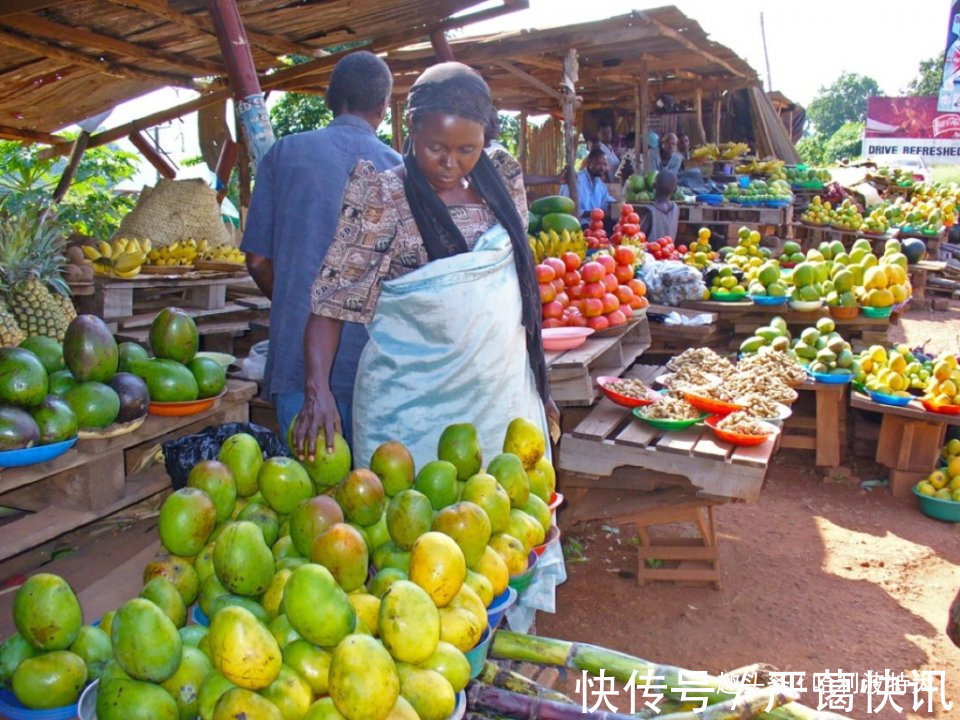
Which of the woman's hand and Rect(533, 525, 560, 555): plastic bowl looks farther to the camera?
the woman's hand

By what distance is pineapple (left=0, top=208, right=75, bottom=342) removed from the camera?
326 centimetres

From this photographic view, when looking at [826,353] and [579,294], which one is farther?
[826,353]

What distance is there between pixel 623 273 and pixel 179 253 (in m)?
2.72

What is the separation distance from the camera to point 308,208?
9.46 feet

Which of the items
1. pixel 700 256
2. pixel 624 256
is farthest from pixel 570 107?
pixel 624 256

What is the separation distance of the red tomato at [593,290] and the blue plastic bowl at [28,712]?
3349mm

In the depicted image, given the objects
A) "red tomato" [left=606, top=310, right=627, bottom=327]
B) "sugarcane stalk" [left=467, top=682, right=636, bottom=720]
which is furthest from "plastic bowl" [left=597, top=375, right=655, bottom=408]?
"sugarcane stalk" [left=467, top=682, right=636, bottom=720]

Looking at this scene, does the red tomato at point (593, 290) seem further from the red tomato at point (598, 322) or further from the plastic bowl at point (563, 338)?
the plastic bowl at point (563, 338)

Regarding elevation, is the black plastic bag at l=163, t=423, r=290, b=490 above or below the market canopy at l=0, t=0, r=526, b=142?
below

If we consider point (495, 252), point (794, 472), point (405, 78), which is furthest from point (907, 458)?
point (405, 78)

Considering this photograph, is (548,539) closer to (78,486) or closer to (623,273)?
(78,486)

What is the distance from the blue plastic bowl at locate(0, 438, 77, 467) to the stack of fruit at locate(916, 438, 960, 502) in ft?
16.0

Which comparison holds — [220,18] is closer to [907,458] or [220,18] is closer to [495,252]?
[495,252]

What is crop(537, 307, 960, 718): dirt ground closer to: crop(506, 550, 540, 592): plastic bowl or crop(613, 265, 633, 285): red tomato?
crop(613, 265, 633, 285): red tomato
